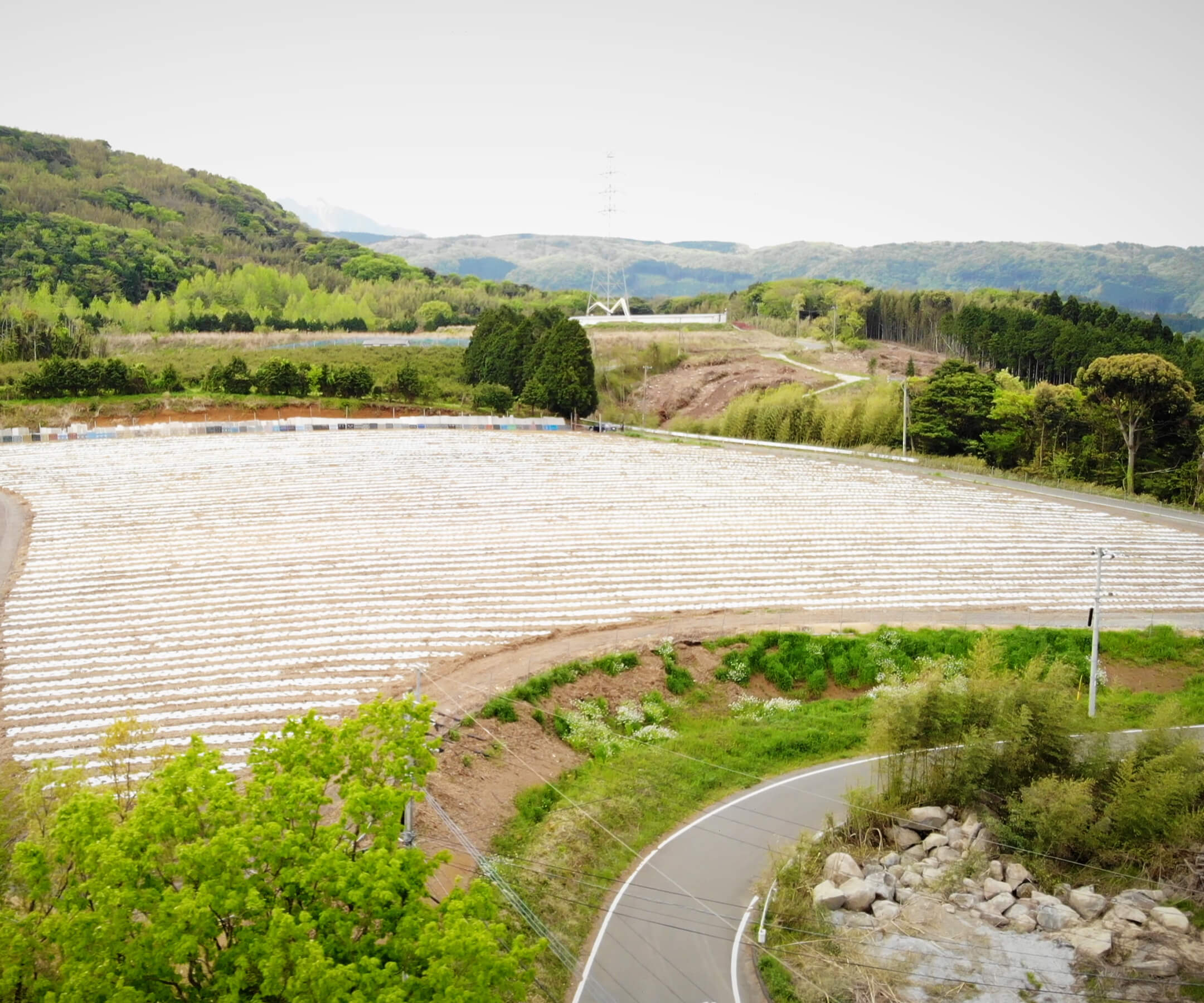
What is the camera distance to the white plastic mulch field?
22.0 meters

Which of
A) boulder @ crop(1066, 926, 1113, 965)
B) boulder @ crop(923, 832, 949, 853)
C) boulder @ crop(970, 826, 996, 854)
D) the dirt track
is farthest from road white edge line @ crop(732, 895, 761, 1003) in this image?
the dirt track

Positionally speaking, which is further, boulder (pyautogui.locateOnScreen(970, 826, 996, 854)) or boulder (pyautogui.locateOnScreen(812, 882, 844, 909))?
boulder (pyautogui.locateOnScreen(970, 826, 996, 854))

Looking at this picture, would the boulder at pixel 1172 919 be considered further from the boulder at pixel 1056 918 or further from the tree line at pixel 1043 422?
the tree line at pixel 1043 422

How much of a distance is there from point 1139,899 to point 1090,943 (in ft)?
5.04

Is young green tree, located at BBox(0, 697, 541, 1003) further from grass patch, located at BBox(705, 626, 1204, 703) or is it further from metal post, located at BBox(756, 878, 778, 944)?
grass patch, located at BBox(705, 626, 1204, 703)

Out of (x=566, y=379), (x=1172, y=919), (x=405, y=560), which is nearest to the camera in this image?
(x=1172, y=919)

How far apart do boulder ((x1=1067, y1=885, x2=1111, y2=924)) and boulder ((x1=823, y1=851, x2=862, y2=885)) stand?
307 centimetres

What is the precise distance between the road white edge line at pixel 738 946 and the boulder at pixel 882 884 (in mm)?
1744

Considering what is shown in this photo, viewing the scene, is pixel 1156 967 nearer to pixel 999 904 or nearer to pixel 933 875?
pixel 999 904

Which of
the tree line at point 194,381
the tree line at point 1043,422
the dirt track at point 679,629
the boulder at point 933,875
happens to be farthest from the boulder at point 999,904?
the tree line at point 194,381

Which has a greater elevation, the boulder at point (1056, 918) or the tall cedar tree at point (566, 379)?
the tall cedar tree at point (566, 379)

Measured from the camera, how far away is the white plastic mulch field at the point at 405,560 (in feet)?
72.2

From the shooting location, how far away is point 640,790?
772 inches

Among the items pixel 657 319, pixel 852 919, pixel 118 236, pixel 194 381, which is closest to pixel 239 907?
pixel 852 919
